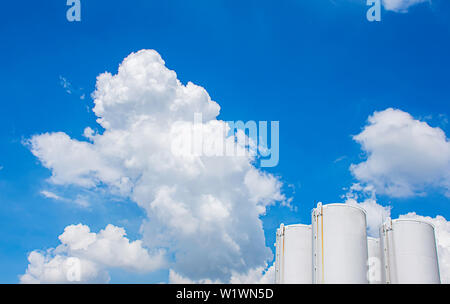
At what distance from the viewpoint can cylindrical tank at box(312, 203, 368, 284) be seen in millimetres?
36250

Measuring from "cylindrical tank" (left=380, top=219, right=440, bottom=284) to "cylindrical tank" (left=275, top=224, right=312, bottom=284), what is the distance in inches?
306

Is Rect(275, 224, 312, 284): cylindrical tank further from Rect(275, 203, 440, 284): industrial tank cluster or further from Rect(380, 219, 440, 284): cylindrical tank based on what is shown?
Rect(380, 219, 440, 284): cylindrical tank

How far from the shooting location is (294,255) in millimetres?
43219

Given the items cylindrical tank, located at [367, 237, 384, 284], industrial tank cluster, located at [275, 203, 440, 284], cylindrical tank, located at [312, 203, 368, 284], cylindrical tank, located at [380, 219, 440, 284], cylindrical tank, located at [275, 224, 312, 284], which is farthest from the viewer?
cylindrical tank, located at [275, 224, 312, 284]

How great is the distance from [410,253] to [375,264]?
12.3 feet

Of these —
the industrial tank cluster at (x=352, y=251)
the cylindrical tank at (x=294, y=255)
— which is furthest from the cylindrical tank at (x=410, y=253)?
the cylindrical tank at (x=294, y=255)

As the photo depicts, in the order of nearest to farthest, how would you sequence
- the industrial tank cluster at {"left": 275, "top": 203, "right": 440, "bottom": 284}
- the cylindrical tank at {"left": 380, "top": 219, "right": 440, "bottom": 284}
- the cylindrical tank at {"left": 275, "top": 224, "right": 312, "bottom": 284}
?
1. the industrial tank cluster at {"left": 275, "top": 203, "right": 440, "bottom": 284}
2. the cylindrical tank at {"left": 380, "top": 219, "right": 440, "bottom": 284}
3. the cylindrical tank at {"left": 275, "top": 224, "right": 312, "bottom": 284}

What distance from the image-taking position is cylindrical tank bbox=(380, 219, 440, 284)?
3900 centimetres

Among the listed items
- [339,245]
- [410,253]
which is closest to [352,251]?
[339,245]

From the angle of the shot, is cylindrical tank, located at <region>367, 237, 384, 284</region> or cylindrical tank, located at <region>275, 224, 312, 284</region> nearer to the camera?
cylindrical tank, located at <region>367, 237, 384, 284</region>

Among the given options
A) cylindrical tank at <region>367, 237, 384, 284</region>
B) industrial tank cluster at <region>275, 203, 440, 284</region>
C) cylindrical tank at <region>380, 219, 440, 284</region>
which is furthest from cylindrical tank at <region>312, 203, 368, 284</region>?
cylindrical tank at <region>380, 219, 440, 284</region>

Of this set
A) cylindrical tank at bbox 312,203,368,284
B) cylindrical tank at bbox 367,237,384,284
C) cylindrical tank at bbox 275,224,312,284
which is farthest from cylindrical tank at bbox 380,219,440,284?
cylindrical tank at bbox 275,224,312,284
